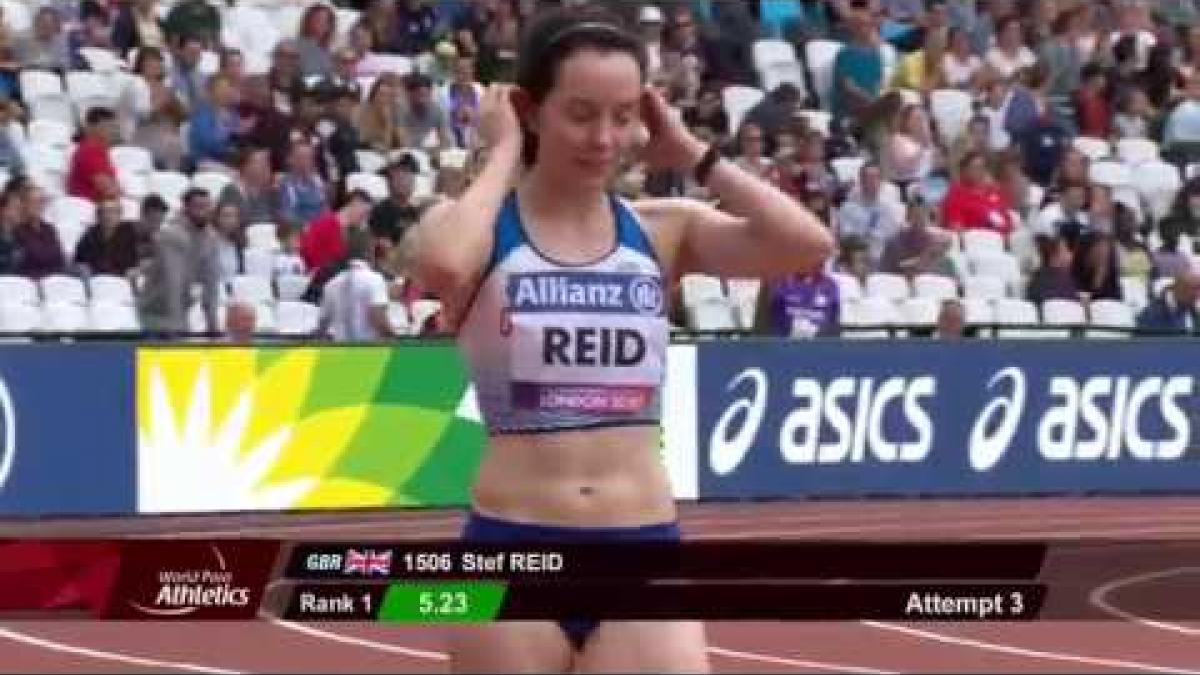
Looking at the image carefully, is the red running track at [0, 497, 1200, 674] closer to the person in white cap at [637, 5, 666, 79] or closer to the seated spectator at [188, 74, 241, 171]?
the seated spectator at [188, 74, 241, 171]

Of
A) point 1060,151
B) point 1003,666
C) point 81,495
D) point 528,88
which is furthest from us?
point 1060,151

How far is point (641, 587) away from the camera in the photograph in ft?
20.1

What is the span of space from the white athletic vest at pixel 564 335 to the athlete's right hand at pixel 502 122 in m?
0.11

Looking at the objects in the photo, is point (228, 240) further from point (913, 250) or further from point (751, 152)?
point (913, 250)

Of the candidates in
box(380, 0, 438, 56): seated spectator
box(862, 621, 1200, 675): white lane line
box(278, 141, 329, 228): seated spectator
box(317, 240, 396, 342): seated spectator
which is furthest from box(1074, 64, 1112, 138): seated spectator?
box(862, 621, 1200, 675): white lane line

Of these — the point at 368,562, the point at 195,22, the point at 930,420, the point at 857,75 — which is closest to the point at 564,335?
the point at 368,562

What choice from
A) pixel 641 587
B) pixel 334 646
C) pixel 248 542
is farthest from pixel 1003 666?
pixel 641 587

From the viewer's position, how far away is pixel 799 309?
2091cm

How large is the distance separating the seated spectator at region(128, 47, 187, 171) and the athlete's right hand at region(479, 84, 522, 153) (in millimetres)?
15360

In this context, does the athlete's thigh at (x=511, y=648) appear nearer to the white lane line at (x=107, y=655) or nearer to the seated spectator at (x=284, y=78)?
the white lane line at (x=107, y=655)

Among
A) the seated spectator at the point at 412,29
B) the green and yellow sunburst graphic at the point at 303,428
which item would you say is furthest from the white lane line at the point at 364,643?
the seated spectator at the point at 412,29

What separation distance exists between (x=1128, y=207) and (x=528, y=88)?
1919 cm

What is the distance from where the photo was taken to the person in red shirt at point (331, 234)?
2039 centimetres

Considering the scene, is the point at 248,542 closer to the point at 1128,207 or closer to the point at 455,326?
the point at 455,326
